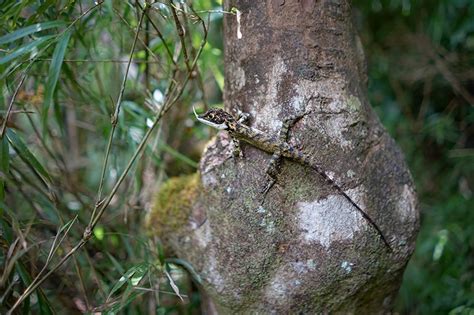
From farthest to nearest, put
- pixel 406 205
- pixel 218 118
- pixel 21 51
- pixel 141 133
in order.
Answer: pixel 141 133
pixel 218 118
pixel 406 205
pixel 21 51

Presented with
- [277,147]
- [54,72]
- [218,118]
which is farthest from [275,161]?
[54,72]

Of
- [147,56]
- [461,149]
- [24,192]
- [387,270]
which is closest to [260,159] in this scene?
[387,270]

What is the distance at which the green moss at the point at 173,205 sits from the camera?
2.96m

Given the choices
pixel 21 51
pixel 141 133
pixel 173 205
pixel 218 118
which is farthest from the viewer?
pixel 141 133

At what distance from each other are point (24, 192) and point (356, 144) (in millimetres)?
1896

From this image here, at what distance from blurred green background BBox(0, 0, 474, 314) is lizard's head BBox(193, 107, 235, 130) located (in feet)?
0.60

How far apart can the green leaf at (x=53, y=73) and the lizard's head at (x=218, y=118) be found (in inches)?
26.9

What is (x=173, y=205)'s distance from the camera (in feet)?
10.1

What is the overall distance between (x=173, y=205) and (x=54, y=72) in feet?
3.36

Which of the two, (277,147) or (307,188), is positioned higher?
(277,147)

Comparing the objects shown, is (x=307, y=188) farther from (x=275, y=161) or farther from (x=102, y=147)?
(x=102, y=147)

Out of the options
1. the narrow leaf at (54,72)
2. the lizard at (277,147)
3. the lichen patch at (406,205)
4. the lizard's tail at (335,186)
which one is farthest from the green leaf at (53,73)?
the lichen patch at (406,205)

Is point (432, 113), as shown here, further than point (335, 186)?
Yes

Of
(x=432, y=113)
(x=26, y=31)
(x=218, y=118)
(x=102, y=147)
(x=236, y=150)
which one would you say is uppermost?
(x=26, y=31)
